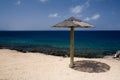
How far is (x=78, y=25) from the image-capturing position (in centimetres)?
835

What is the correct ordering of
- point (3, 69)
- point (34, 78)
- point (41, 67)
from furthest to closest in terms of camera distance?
1. point (41, 67)
2. point (3, 69)
3. point (34, 78)

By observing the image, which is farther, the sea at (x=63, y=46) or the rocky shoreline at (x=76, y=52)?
the sea at (x=63, y=46)

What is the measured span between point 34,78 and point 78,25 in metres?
3.37

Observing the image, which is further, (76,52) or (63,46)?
(63,46)

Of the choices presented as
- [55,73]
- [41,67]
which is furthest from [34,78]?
[41,67]

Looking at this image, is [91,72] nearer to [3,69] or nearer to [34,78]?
[34,78]

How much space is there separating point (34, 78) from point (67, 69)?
7.13 feet

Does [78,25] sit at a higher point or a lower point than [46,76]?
higher

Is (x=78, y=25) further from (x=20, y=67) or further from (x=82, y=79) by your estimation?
(x=20, y=67)

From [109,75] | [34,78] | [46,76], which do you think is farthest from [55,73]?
[109,75]

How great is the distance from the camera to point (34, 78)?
7367 mm

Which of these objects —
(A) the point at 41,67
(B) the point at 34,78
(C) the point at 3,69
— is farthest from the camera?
(A) the point at 41,67

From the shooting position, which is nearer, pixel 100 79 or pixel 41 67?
pixel 100 79

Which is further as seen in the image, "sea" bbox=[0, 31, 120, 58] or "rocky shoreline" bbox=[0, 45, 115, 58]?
"sea" bbox=[0, 31, 120, 58]
